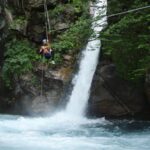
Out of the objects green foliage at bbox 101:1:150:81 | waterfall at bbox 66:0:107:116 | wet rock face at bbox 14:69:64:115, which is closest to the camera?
green foliage at bbox 101:1:150:81

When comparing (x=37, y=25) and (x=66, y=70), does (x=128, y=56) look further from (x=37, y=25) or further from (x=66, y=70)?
(x=37, y=25)

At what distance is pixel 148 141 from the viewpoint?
1299 cm

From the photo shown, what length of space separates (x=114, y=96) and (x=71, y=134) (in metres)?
3.94

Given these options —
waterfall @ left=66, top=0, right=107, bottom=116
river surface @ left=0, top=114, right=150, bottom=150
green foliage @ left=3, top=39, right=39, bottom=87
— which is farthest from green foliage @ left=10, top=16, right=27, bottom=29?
river surface @ left=0, top=114, right=150, bottom=150

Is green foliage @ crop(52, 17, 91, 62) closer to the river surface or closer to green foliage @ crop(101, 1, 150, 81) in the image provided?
green foliage @ crop(101, 1, 150, 81)

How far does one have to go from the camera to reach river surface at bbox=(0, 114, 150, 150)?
12148 mm

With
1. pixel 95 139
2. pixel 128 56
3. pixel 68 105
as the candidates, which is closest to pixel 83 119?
pixel 68 105

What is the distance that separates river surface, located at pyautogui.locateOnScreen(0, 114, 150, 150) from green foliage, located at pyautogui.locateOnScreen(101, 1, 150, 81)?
198 centimetres

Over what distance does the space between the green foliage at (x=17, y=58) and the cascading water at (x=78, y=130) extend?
2268mm

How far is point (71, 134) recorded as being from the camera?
552 inches

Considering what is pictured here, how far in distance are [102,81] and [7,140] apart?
5.86 metres

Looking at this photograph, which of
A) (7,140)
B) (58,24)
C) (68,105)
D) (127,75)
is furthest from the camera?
(58,24)

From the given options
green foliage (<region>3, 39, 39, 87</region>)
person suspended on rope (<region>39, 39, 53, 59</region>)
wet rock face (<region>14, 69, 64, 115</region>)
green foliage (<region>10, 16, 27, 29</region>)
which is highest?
green foliage (<region>10, 16, 27, 29</region>)

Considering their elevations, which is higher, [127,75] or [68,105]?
[127,75]
